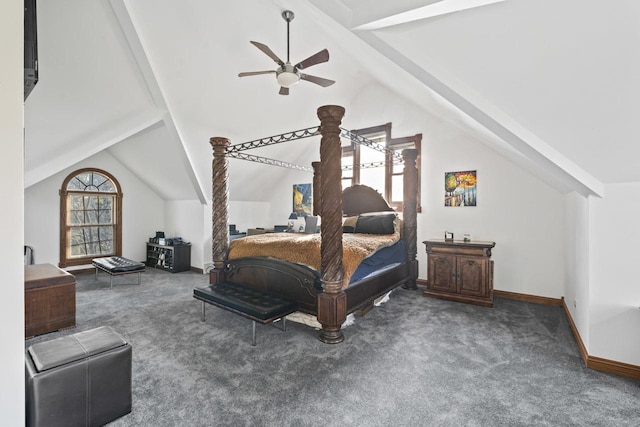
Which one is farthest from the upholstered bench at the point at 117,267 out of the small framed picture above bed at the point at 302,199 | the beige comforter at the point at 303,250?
the small framed picture above bed at the point at 302,199

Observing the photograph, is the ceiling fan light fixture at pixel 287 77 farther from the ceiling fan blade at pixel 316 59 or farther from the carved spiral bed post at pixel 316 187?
the carved spiral bed post at pixel 316 187

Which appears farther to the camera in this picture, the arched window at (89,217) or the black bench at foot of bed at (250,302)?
the arched window at (89,217)

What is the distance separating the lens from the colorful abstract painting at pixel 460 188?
15.3 ft

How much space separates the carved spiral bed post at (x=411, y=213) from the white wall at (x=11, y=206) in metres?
4.50

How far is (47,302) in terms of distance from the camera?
124 inches

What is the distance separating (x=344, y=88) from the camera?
5.84 meters

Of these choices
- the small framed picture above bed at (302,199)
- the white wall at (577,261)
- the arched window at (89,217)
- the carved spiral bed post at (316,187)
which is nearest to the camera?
the white wall at (577,261)

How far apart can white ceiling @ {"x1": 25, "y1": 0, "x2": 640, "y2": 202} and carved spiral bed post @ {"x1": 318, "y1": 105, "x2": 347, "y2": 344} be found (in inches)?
30.5

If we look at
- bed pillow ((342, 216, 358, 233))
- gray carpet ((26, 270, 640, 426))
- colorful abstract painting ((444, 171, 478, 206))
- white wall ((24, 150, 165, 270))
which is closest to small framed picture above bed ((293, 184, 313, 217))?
bed pillow ((342, 216, 358, 233))

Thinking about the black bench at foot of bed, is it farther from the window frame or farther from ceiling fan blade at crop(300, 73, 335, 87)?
the window frame

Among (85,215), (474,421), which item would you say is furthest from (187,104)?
(474,421)

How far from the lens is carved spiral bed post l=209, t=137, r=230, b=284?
3969 millimetres

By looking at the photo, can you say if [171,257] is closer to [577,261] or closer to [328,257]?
[328,257]

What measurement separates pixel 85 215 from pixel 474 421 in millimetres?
7487
